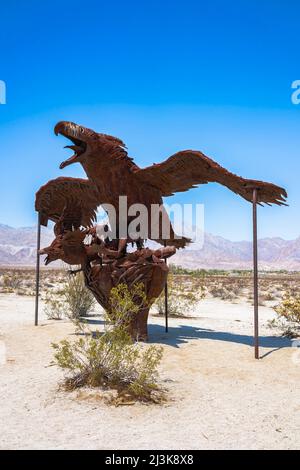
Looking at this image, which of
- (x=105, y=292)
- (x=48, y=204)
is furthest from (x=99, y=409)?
(x=48, y=204)

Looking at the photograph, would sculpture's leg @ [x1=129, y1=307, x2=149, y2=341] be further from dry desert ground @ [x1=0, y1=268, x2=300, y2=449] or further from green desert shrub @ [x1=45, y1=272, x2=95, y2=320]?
green desert shrub @ [x1=45, y1=272, x2=95, y2=320]

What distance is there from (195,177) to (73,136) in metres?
2.57

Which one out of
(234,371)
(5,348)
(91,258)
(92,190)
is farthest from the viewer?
(92,190)

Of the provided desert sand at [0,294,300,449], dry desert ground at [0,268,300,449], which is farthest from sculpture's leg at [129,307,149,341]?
desert sand at [0,294,300,449]

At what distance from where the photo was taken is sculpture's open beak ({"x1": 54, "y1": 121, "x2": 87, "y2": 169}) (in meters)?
8.59

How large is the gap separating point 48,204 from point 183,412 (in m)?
7.54

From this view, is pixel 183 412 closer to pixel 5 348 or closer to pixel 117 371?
pixel 117 371

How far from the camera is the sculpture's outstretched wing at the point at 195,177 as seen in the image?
781 centimetres

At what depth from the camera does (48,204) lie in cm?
1124

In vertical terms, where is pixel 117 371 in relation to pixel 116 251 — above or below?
below

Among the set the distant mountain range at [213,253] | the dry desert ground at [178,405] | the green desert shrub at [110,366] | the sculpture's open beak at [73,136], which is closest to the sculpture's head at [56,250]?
the sculpture's open beak at [73,136]

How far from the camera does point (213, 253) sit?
14338 centimetres

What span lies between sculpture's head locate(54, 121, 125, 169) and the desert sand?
3906mm

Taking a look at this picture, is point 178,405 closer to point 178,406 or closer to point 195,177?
point 178,406
